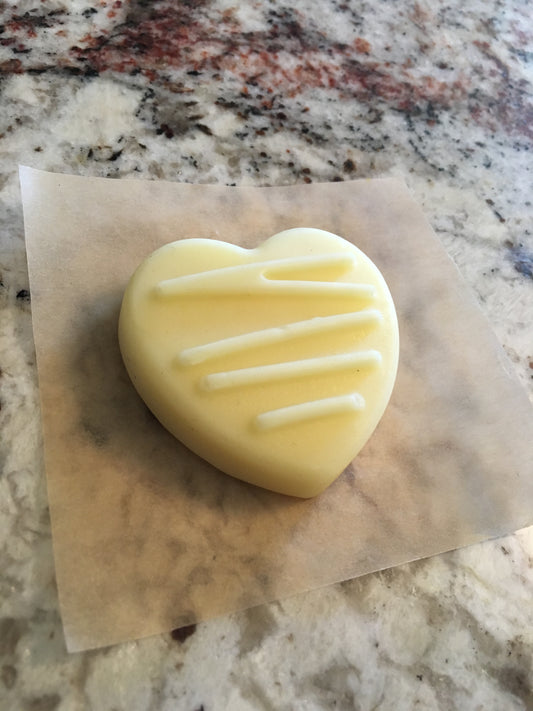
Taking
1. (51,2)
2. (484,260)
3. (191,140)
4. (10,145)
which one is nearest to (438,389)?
(484,260)

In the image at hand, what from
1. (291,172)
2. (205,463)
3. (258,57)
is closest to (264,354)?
(205,463)

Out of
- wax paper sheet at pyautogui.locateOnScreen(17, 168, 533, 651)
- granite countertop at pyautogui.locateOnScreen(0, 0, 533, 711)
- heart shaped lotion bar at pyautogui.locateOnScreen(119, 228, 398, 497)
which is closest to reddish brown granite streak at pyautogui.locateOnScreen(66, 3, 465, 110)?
granite countertop at pyautogui.locateOnScreen(0, 0, 533, 711)

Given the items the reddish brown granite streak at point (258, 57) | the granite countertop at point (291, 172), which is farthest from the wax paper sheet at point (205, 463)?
the reddish brown granite streak at point (258, 57)

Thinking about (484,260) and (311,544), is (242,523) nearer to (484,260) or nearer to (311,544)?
(311,544)

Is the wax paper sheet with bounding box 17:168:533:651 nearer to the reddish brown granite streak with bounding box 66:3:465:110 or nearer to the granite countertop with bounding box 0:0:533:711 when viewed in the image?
the granite countertop with bounding box 0:0:533:711

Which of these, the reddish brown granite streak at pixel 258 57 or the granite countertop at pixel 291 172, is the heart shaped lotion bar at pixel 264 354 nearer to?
the granite countertop at pixel 291 172

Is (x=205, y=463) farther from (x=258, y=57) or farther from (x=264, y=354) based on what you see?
(x=258, y=57)
